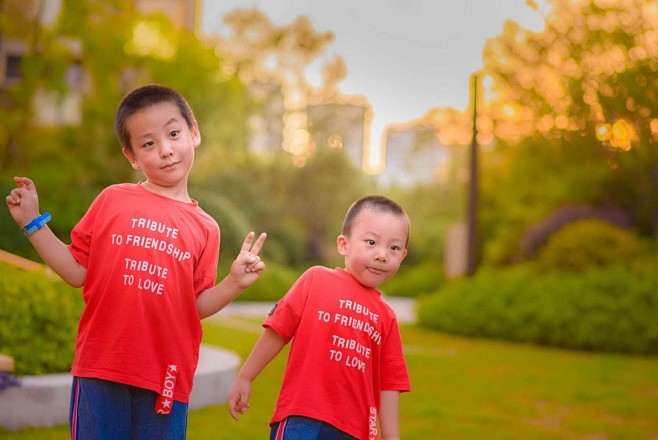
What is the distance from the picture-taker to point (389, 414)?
115 inches

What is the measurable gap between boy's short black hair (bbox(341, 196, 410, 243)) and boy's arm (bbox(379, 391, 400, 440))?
1.78 feet

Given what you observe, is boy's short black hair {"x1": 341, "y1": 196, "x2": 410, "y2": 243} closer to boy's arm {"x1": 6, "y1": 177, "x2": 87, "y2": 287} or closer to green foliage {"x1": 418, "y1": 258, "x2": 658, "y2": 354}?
boy's arm {"x1": 6, "y1": 177, "x2": 87, "y2": 287}

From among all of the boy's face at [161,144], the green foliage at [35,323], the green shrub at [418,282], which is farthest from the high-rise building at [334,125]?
the boy's face at [161,144]

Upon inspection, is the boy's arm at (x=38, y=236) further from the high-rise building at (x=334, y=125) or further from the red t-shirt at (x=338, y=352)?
the high-rise building at (x=334, y=125)

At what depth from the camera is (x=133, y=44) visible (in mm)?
26734

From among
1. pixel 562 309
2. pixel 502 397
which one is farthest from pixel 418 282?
pixel 502 397

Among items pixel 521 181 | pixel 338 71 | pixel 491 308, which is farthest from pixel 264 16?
pixel 491 308

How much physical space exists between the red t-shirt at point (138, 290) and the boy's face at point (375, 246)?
50 centimetres

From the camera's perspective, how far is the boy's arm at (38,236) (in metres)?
2.64

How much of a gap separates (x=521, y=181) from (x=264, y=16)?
50.3ft

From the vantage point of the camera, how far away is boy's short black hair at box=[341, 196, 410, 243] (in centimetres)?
298

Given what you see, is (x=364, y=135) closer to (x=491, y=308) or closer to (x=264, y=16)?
(x=264, y=16)

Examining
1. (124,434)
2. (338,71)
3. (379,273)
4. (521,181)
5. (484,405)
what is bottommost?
(484,405)

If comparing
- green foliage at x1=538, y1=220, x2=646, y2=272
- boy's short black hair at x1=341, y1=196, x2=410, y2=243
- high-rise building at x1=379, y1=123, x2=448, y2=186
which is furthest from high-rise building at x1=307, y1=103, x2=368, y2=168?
boy's short black hair at x1=341, y1=196, x2=410, y2=243
